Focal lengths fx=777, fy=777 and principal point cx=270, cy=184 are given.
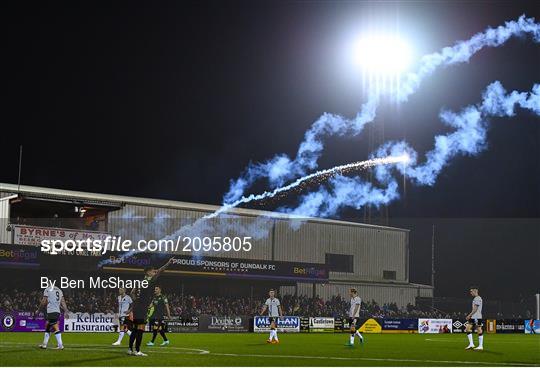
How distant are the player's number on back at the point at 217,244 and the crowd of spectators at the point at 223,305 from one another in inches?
163

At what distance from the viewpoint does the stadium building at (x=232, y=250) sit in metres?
58.1

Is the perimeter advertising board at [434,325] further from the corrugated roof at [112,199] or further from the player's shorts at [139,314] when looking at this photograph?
the player's shorts at [139,314]

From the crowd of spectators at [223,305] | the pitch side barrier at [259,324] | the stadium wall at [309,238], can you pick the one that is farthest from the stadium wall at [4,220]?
the pitch side barrier at [259,324]

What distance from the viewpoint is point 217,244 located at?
67875mm

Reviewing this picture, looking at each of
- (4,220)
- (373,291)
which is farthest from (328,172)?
(4,220)

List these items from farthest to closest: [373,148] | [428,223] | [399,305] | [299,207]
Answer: [428,223], [399,305], [299,207], [373,148]

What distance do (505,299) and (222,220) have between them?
40.4 m

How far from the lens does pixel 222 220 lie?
229 feet

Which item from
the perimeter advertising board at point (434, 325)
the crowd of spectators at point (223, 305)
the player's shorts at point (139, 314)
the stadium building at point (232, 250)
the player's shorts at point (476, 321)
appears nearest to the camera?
the player's shorts at point (139, 314)

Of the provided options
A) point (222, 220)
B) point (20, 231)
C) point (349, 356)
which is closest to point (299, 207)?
point (222, 220)

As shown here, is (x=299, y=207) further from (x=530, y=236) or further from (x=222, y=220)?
(x=530, y=236)

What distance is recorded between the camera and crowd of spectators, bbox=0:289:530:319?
175ft

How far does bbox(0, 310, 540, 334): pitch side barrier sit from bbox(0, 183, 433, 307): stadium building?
26.0ft

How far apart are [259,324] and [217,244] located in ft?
46.0
